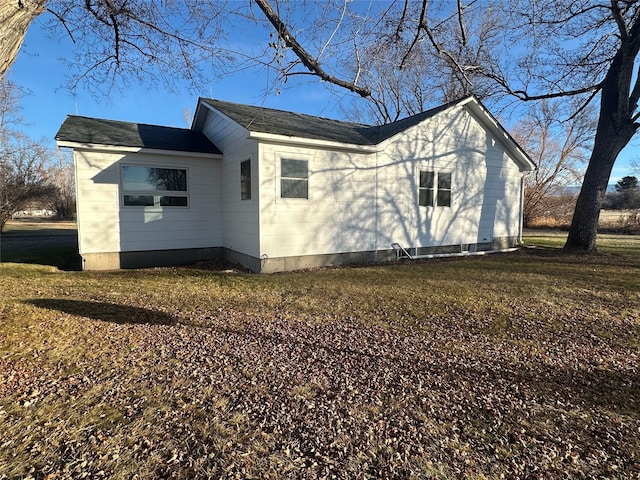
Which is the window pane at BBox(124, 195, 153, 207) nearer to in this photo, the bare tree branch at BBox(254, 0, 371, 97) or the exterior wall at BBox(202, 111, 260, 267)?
the exterior wall at BBox(202, 111, 260, 267)

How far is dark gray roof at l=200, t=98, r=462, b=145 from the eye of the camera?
8.02 meters

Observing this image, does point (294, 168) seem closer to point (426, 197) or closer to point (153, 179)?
point (153, 179)

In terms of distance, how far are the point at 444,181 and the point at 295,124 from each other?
16.4 feet

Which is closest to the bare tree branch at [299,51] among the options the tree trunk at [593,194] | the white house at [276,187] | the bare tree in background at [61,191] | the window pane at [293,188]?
the white house at [276,187]

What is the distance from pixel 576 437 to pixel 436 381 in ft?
3.28

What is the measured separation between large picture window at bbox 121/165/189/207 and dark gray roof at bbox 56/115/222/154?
2.10ft

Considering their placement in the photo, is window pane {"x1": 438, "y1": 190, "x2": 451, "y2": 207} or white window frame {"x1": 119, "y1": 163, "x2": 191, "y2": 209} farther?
window pane {"x1": 438, "y1": 190, "x2": 451, "y2": 207}

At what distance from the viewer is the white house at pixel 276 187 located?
811 centimetres

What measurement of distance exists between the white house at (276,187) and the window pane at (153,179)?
1.0 inches

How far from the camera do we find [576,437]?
2.29 meters

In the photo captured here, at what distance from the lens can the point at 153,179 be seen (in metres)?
8.96

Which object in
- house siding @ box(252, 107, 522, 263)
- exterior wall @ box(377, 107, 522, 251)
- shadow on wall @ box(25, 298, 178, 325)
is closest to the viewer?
shadow on wall @ box(25, 298, 178, 325)

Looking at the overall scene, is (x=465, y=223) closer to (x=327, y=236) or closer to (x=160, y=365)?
(x=327, y=236)

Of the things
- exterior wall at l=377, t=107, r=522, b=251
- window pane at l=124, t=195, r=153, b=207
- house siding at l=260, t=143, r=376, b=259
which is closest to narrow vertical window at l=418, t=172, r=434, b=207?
exterior wall at l=377, t=107, r=522, b=251
